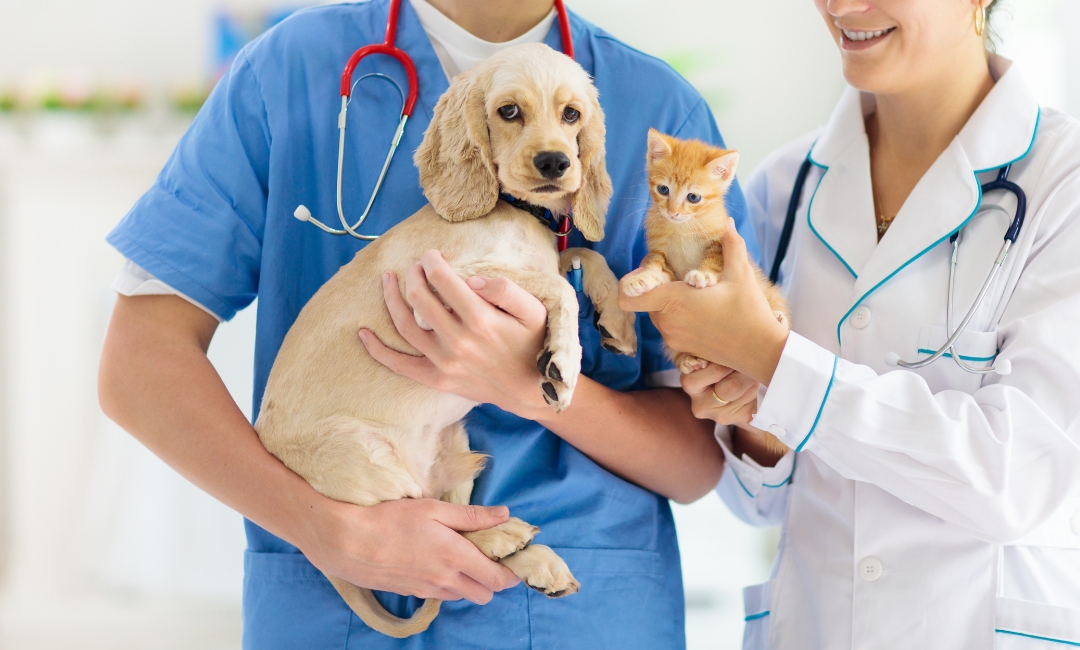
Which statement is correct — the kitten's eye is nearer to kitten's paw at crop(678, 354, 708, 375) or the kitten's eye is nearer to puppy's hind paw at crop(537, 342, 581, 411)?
puppy's hind paw at crop(537, 342, 581, 411)

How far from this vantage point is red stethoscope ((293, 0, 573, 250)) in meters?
1.33

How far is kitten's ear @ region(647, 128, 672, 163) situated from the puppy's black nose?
163 mm

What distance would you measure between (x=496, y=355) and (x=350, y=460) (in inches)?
11.4

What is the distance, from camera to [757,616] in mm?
1608

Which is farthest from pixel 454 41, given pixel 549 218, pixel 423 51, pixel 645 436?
pixel 645 436

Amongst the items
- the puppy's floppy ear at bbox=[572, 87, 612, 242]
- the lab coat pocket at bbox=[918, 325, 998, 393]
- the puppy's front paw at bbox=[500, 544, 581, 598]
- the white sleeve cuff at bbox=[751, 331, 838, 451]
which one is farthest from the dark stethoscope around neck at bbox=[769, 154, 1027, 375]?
the puppy's front paw at bbox=[500, 544, 581, 598]

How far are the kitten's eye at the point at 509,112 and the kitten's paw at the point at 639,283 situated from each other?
1.04 feet

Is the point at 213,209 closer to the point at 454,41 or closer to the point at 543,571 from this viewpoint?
the point at 454,41

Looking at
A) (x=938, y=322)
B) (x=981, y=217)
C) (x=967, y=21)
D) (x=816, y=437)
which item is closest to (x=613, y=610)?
(x=816, y=437)

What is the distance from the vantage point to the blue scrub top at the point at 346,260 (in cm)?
134

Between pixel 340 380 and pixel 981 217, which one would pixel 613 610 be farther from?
pixel 981 217

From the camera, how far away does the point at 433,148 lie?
135cm

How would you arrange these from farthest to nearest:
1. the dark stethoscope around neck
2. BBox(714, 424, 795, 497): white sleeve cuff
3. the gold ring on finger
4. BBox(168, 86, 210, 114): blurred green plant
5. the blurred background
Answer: BBox(168, 86, 210, 114): blurred green plant, the blurred background, BBox(714, 424, 795, 497): white sleeve cuff, the gold ring on finger, the dark stethoscope around neck

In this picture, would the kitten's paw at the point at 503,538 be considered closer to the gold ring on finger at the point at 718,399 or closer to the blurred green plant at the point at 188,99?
the gold ring on finger at the point at 718,399
